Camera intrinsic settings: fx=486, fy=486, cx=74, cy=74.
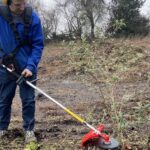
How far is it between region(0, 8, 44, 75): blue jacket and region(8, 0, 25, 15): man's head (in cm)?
15

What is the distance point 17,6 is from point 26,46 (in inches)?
21.8

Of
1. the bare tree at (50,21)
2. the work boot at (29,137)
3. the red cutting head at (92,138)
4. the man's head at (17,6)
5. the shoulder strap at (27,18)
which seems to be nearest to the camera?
the red cutting head at (92,138)

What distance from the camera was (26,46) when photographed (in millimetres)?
6195

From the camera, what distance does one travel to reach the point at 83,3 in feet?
142

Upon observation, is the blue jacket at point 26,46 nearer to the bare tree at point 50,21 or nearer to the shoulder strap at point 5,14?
the shoulder strap at point 5,14

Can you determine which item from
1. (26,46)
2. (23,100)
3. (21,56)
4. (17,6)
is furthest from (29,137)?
(17,6)

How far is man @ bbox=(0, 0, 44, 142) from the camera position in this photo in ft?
19.7

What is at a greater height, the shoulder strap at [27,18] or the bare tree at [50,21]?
the shoulder strap at [27,18]

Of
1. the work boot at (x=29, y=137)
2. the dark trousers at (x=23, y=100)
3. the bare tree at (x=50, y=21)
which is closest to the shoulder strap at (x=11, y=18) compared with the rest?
the dark trousers at (x=23, y=100)

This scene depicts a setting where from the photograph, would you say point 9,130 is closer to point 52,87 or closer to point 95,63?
point 95,63

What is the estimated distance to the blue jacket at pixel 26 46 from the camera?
237 inches

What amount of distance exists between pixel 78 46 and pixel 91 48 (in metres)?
0.19

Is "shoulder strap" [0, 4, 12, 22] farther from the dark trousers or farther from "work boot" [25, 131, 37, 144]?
"work boot" [25, 131, 37, 144]

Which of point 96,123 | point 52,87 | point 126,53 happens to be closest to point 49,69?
point 126,53
